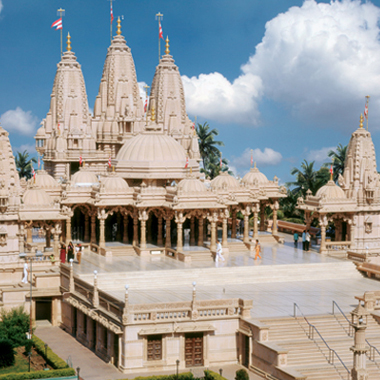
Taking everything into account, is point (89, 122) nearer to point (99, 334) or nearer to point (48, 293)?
point (48, 293)

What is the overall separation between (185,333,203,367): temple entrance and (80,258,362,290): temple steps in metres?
6.93

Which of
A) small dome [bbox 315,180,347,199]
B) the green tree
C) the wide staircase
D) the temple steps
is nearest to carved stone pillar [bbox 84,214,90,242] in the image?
the temple steps

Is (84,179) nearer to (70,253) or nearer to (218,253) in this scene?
(70,253)

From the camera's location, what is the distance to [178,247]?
4919 cm

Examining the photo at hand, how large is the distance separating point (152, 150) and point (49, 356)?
19.7 m

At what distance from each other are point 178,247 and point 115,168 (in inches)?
305

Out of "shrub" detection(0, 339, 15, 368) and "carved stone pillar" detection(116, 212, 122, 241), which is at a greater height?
"carved stone pillar" detection(116, 212, 122, 241)

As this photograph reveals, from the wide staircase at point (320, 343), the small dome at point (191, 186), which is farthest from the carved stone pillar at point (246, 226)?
the wide staircase at point (320, 343)

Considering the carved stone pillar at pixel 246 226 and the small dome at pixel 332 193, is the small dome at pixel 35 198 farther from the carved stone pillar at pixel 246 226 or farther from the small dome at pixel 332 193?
the small dome at pixel 332 193

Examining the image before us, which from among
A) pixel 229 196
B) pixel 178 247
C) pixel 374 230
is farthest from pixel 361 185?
pixel 178 247

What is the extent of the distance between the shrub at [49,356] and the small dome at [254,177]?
2184 cm

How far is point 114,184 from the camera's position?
5153cm

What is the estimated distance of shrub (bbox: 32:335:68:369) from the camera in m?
35.4

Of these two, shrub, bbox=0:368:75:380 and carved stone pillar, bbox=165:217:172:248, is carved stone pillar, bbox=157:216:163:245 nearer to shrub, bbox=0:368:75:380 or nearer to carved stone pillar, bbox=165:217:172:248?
carved stone pillar, bbox=165:217:172:248
